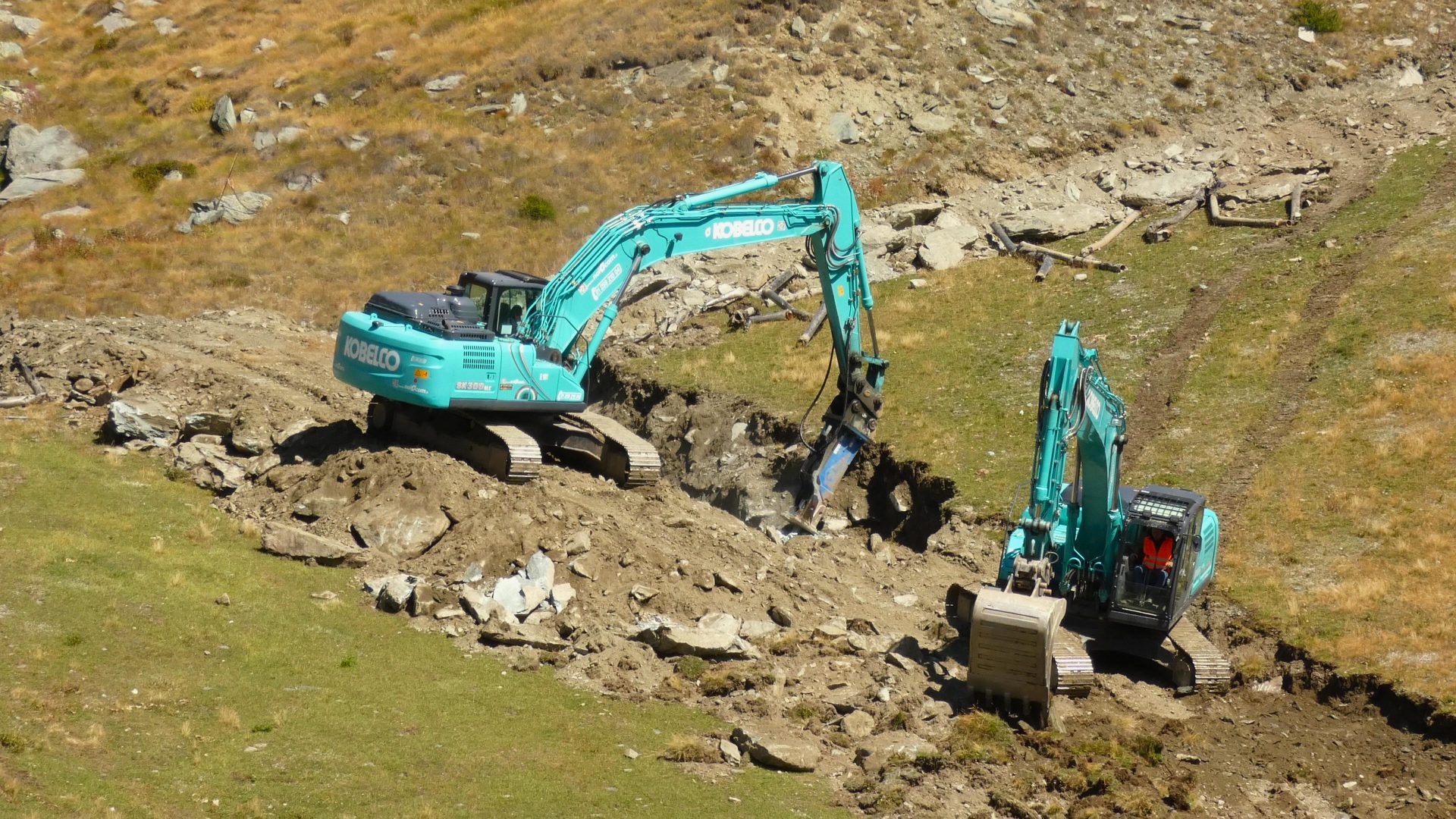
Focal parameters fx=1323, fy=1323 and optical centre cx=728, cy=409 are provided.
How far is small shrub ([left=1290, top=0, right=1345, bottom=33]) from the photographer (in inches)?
1877

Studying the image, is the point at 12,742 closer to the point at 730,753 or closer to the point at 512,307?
the point at 730,753

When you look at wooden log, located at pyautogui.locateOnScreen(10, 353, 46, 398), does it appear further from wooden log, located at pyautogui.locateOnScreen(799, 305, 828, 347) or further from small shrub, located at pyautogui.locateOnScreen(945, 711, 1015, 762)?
small shrub, located at pyautogui.locateOnScreen(945, 711, 1015, 762)

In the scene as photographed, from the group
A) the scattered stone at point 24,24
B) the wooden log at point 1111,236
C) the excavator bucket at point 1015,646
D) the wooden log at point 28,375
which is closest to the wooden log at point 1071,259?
the wooden log at point 1111,236

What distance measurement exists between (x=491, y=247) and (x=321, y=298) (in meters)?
5.46

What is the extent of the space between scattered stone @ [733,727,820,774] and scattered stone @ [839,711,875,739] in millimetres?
762

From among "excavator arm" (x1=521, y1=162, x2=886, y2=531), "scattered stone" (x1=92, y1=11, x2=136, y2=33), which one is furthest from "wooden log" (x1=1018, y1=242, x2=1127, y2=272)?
"scattered stone" (x1=92, y1=11, x2=136, y2=33)

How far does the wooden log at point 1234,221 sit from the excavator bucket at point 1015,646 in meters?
24.3

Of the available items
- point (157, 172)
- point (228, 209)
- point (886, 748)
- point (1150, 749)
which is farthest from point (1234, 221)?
point (157, 172)

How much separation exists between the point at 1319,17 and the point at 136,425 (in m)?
42.6

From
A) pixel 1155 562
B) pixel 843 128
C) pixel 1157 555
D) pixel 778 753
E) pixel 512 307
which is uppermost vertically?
pixel 843 128

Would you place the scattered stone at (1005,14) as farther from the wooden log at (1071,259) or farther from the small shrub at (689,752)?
the small shrub at (689,752)

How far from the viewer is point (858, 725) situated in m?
16.2

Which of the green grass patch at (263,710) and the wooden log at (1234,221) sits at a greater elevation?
the wooden log at (1234,221)

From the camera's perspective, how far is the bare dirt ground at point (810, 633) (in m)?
15.4
